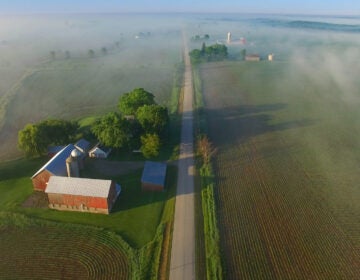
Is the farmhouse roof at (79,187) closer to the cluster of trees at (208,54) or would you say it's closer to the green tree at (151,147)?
the green tree at (151,147)

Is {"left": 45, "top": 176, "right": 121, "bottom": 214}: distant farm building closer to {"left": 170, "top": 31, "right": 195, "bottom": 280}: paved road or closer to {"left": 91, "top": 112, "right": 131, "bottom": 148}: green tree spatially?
{"left": 170, "top": 31, "right": 195, "bottom": 280}: paved road

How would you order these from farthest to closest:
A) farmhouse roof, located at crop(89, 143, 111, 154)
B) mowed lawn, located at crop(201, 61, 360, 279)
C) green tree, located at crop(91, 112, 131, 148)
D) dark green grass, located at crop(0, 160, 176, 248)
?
1. farmhouse roof, located at crop(89, 143, 111, 154)
2. green tree, located at crop(91, 112, 131, 148)
3. dark green grass, located at crop(0, 160, 176, 248)
4. mowed lawn, located at crop(201, 61, 360, 279)

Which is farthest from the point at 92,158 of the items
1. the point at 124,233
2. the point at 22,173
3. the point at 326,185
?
the point at 326,185

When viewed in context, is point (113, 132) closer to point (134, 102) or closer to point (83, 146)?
point (83, 146)

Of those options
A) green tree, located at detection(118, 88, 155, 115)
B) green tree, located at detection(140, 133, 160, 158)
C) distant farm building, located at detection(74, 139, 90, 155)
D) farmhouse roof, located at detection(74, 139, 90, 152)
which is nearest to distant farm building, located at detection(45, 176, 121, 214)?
distant farm building, located at detection(74, 139, 90, 155)

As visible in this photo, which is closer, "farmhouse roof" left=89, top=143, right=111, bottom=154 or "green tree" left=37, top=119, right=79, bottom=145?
"green tree" left=37, top=119, right=79, bottom=145

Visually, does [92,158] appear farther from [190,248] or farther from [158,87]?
[158,87]
